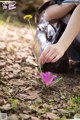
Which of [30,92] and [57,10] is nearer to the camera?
[30,92]

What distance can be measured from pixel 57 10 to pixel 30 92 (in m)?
0.54

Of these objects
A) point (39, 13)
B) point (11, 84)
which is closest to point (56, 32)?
point (39, 13)

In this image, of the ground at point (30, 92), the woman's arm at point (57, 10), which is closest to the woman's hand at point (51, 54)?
the ground at point (30, 92)

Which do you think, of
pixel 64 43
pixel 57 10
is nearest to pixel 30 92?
pixel 64 43

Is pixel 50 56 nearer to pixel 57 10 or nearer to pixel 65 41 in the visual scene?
pixel 65 41

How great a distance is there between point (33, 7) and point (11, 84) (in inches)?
66.1

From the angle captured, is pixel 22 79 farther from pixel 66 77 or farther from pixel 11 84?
pixel 66 77

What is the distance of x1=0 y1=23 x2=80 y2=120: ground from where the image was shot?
1739 mm

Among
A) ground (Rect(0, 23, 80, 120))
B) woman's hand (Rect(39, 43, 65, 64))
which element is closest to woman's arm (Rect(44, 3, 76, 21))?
ground (Rect(0, 23, 80, 120))

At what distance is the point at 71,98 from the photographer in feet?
6.39

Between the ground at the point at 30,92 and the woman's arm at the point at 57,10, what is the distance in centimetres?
33

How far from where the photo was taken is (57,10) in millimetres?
2219

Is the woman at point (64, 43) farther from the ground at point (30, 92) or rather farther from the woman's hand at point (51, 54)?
the ground at point (30, 92)

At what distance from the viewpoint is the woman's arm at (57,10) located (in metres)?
2.16
